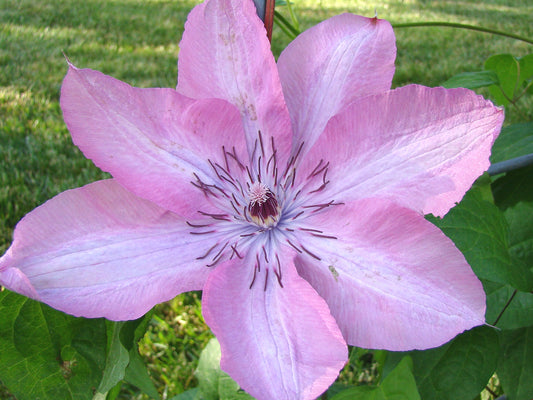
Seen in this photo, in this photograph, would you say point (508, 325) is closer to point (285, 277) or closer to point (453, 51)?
point (285, 277)

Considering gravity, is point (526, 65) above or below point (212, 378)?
above

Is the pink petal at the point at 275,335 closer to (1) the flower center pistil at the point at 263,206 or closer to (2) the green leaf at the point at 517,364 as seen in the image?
(1) the flower center pistil at the point at 263,206

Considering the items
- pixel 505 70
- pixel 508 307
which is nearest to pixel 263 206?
pixel 508 307

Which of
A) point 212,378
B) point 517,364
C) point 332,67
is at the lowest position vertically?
point 212,378

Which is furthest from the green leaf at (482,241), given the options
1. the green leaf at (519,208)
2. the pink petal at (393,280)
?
the pink petal at (393,280)

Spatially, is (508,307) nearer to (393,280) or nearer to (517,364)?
(517,364)
